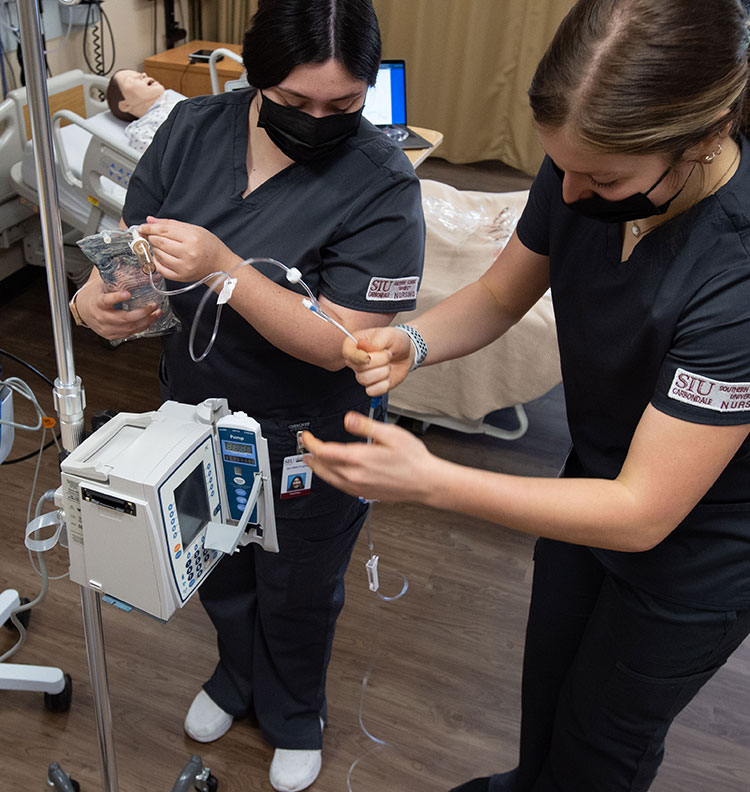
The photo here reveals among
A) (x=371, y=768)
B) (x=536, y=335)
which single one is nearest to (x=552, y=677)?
(x=371, y=768)

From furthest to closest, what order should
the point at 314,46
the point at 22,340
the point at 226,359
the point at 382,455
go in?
1. the point at 22,340
2. the point at 226,359
3. the point at 314,46
4. the point at 382,455

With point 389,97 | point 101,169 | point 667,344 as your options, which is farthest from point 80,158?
point 667,344

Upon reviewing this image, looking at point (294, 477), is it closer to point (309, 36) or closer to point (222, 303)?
point (222, 303)

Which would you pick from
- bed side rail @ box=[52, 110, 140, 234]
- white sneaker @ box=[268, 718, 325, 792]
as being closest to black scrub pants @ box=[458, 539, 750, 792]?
white sneaker @ box=[268, 718, 325, 792]

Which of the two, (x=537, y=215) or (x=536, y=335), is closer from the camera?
(x=537, y=215)

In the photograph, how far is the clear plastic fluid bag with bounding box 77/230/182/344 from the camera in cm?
123

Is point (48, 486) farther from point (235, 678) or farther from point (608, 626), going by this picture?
point (608, 626)

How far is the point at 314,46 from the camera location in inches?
46.0

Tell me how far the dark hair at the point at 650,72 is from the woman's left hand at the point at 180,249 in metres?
0.50

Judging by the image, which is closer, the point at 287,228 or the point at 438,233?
the point at 287,228

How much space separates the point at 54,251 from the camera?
3.14ft

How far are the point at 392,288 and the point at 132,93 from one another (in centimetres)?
212

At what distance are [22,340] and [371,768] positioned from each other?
2.10 metres

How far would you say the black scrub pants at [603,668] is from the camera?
3.83 ft
